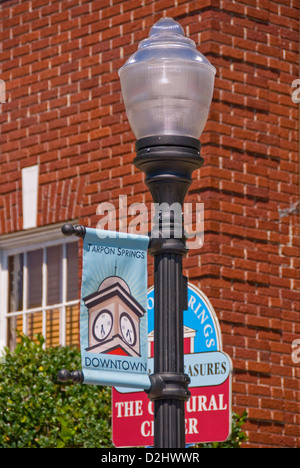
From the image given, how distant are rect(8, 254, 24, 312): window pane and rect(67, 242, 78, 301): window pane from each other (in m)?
0.70

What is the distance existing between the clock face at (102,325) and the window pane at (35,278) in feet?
18.5

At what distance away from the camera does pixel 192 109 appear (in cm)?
461

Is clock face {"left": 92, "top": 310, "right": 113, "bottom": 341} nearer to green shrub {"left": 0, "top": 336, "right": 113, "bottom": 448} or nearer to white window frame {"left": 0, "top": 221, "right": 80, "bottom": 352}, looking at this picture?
green shrub {"left": 0, "top": 336, "right": 113, "bottom": 448}

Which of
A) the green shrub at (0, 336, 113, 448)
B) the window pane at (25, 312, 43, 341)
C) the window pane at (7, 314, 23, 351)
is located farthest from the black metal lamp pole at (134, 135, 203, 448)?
the window pane at (7, 314, 23, 351)

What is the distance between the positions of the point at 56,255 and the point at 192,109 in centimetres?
549

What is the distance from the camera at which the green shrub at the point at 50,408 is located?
7980mm

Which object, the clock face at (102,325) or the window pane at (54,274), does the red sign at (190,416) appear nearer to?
the clock face at (102,325)

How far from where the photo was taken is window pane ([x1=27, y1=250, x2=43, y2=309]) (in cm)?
1002

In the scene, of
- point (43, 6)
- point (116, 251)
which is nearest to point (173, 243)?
point (116, 251)

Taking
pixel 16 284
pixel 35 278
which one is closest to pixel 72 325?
pixel 35 278

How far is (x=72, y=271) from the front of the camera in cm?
971

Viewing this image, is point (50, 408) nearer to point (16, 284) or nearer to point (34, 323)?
point (34, 323)

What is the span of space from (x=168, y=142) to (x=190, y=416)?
8.94 feet
